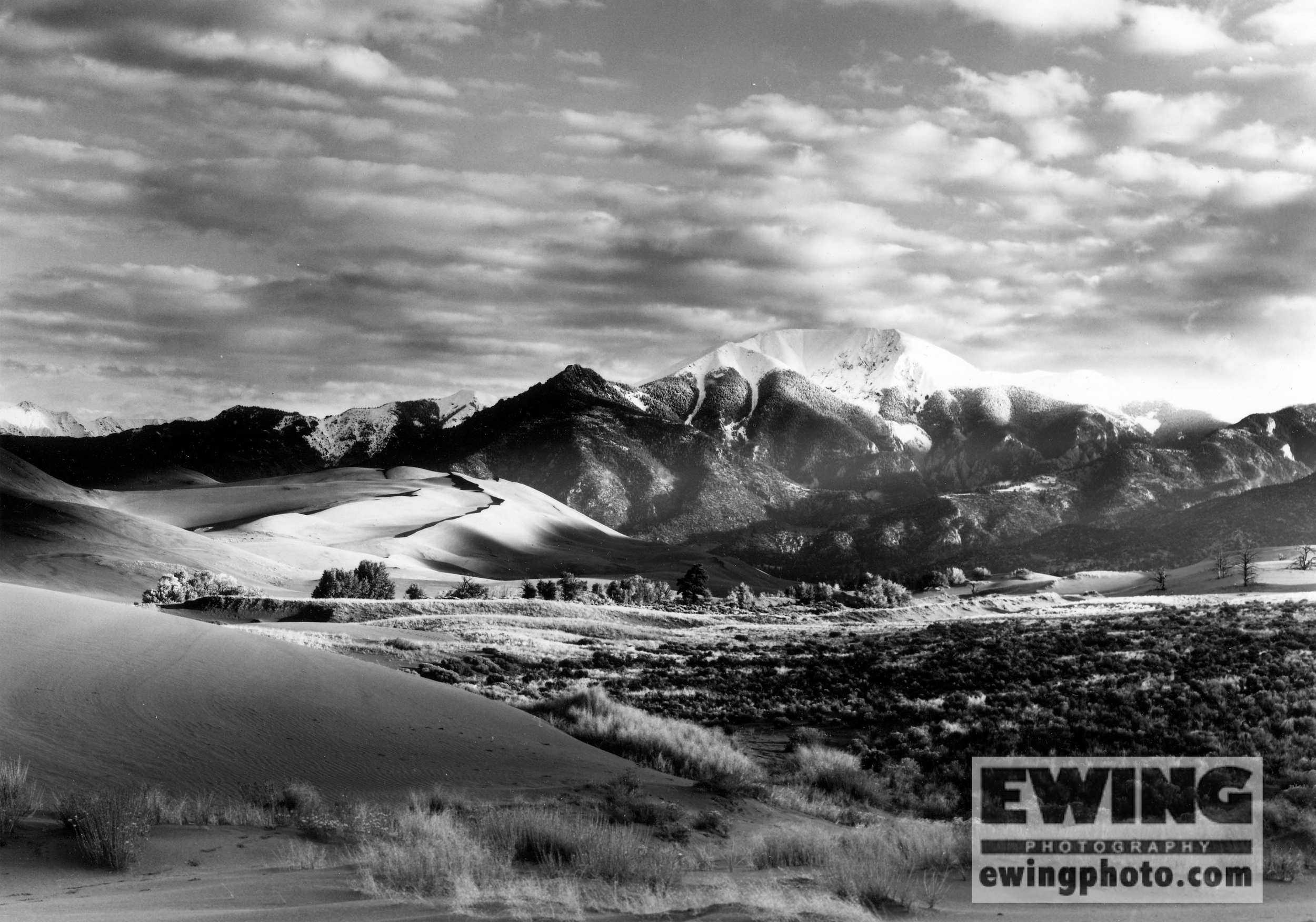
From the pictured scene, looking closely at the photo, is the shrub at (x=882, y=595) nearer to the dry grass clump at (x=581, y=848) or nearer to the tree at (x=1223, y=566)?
the tree at (x=1223, y=566)

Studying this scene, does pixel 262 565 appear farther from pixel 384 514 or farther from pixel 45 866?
pixel 45 866

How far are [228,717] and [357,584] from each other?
72.0m

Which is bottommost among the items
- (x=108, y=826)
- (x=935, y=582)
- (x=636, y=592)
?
(x=636, y=592)

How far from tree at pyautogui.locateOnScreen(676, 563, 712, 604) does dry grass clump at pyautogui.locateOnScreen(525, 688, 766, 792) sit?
88.0 metres

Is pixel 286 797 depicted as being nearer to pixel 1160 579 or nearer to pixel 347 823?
pixel 347 823

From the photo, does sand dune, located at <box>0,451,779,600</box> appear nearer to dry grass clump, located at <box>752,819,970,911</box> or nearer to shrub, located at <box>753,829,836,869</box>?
dry grass clump, located at <box>752,819,970,911</box>

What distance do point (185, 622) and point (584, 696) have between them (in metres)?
7.86

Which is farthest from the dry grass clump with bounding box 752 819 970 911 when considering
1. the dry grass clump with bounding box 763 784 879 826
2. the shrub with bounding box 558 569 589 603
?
the shrub with bounding box 558 569 589 603

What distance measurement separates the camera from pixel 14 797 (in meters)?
11.0

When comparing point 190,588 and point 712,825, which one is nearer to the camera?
point 712,825

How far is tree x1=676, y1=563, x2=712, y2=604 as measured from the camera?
110562 millimetres

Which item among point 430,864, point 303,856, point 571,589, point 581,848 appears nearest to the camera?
point 430,864

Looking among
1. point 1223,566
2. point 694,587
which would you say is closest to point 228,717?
point 694,587

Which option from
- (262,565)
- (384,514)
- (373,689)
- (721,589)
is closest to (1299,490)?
(721,589)
